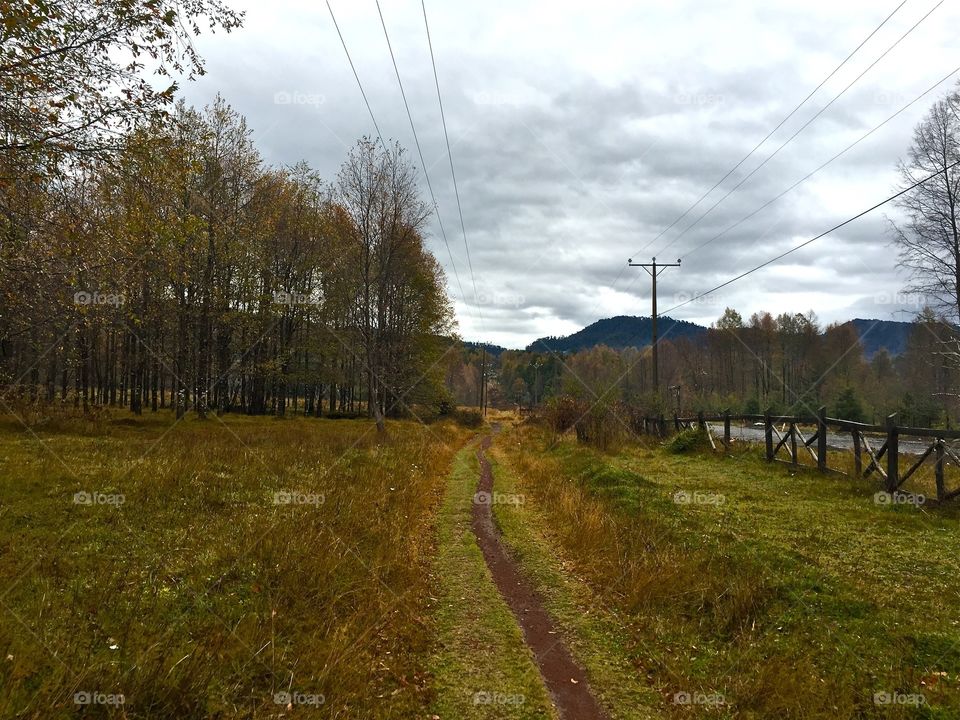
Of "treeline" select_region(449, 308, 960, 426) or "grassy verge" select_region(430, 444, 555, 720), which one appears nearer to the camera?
"grassy verge" select_region(430, 444, 555, 720)

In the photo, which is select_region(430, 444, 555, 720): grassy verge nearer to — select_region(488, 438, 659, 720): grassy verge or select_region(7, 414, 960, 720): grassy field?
select_region(7, 414, 960, 720): grassy field

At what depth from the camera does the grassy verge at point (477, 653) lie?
4875 millimetres

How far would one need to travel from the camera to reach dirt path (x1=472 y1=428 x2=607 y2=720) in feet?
16.3

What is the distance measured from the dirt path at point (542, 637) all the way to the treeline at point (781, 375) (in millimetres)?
19556

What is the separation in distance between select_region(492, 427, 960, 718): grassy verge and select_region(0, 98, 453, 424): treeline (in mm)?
9724

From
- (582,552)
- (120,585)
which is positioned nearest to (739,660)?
(582,552)

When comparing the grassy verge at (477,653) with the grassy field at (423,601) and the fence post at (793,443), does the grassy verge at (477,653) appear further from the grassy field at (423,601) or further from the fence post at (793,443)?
the fence post at (793,443)

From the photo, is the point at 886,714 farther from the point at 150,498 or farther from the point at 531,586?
the point at 150,498

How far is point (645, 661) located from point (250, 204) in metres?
30.2

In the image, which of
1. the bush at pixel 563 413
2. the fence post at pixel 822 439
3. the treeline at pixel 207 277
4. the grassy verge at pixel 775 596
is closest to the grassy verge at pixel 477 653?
the grassy verge at pixel 775 596

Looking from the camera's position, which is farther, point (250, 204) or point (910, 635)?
point (250, 204)

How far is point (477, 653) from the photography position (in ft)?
19.3

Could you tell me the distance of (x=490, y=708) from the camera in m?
4.84

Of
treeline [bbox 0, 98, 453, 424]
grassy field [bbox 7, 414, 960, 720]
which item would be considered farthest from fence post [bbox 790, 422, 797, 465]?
treeline [bbox 0, 98, 453, 424]
